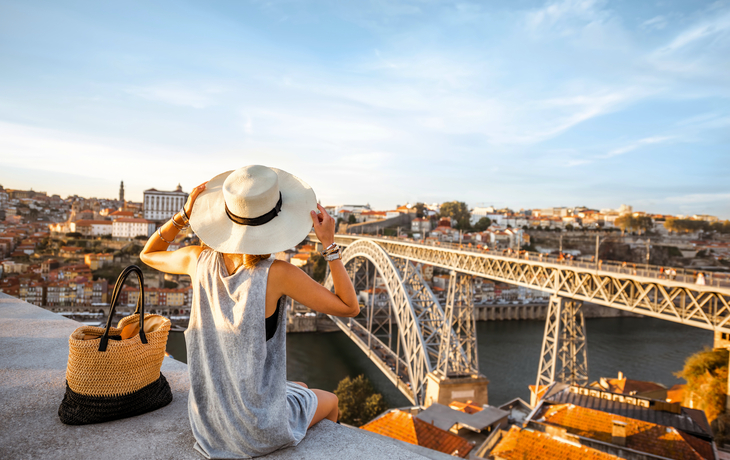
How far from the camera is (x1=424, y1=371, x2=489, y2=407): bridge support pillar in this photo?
13.4m

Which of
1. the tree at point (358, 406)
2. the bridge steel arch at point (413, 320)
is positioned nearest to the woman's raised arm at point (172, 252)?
the bridge steel arch at point (413, 320)

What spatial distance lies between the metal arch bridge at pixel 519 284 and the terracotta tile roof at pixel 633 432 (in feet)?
4.22

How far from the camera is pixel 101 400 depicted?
1443 mm

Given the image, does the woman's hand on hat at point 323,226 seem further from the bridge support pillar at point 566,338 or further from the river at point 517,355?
the river at point 517,355

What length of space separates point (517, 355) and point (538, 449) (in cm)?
1869

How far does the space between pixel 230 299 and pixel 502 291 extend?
146 ft

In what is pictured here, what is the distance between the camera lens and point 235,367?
1.25m

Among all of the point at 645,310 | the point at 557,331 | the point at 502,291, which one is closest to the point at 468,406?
the point at 557,331

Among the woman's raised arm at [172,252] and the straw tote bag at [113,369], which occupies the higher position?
the woman's raised arm at [172,252]

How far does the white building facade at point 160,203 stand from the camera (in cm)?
6109

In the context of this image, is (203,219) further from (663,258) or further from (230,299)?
(663,258)

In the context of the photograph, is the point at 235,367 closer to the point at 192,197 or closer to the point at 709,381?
the point at 192,197

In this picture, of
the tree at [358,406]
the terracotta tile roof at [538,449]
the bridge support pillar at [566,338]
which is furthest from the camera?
the tree at [358,406]

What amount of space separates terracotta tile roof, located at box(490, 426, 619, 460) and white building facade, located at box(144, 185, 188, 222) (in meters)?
60.2
